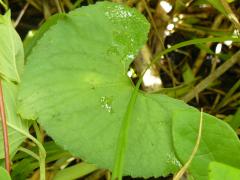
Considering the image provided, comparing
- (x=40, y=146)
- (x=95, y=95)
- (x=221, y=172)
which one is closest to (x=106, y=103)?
(x=95, y=95)

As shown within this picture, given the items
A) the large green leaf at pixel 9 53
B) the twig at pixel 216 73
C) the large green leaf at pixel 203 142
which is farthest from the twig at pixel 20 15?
the large green leaf at pixel 203 142

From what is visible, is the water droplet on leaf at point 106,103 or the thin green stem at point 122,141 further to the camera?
the water droplet on leaf at point 106,103

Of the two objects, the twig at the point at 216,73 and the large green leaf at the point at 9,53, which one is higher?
the large green leaf at the point at 9,53

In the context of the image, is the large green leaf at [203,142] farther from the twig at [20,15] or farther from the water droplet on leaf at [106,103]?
the twig at [20,15]

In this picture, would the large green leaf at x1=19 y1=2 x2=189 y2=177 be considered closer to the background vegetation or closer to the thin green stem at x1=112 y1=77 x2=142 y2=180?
the thin green stem at x1=112 y1=77 x2=142 y2=180

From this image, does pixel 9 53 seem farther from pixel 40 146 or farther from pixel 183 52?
pixel 183 52

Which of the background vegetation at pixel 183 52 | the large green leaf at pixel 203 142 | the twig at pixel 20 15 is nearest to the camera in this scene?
the large green leaf at pixel 203 142

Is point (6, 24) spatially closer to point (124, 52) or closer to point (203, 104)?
point (124, 52)

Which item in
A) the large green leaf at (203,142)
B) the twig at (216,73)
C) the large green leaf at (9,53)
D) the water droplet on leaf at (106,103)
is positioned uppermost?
the large green leaf at (9,53)

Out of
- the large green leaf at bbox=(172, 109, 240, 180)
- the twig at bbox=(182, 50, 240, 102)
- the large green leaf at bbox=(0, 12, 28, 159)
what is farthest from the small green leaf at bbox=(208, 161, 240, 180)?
the twig at bbox=(182, 50, 240, 102)
